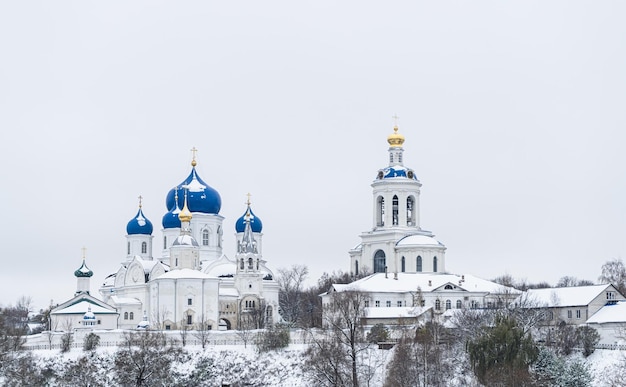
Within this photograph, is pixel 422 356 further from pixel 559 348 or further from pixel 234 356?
pixel 234 356

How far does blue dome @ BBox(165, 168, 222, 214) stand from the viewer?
3201 inches

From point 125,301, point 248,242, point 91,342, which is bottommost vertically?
point 91,342

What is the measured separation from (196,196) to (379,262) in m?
11.7

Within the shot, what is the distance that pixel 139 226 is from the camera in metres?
82.8

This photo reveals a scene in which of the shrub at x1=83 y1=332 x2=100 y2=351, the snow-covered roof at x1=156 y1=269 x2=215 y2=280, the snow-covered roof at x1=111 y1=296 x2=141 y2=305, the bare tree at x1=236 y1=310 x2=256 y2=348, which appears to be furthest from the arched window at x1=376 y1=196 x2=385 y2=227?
the shrub at x1=83 y1=332 x2=100 y2=351

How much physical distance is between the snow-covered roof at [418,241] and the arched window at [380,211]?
295 centimetres

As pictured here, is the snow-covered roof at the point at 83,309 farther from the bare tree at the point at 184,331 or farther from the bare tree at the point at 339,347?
the bare tree at the point at 339,347

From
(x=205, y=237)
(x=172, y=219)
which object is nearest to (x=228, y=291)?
(x=205, y=237)

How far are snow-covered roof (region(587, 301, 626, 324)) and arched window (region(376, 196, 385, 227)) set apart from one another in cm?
2142

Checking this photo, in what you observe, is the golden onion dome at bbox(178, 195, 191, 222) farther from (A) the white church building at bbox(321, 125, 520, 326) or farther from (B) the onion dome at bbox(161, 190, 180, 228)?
(A) the white church building at bbox(321, 125, 520, 326)

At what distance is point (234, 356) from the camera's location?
65.4 metres

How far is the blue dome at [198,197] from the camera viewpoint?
81.3m

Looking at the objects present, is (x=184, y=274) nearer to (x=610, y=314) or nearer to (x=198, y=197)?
(x=198, y=197)

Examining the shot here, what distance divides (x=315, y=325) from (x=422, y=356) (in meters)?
14.6
